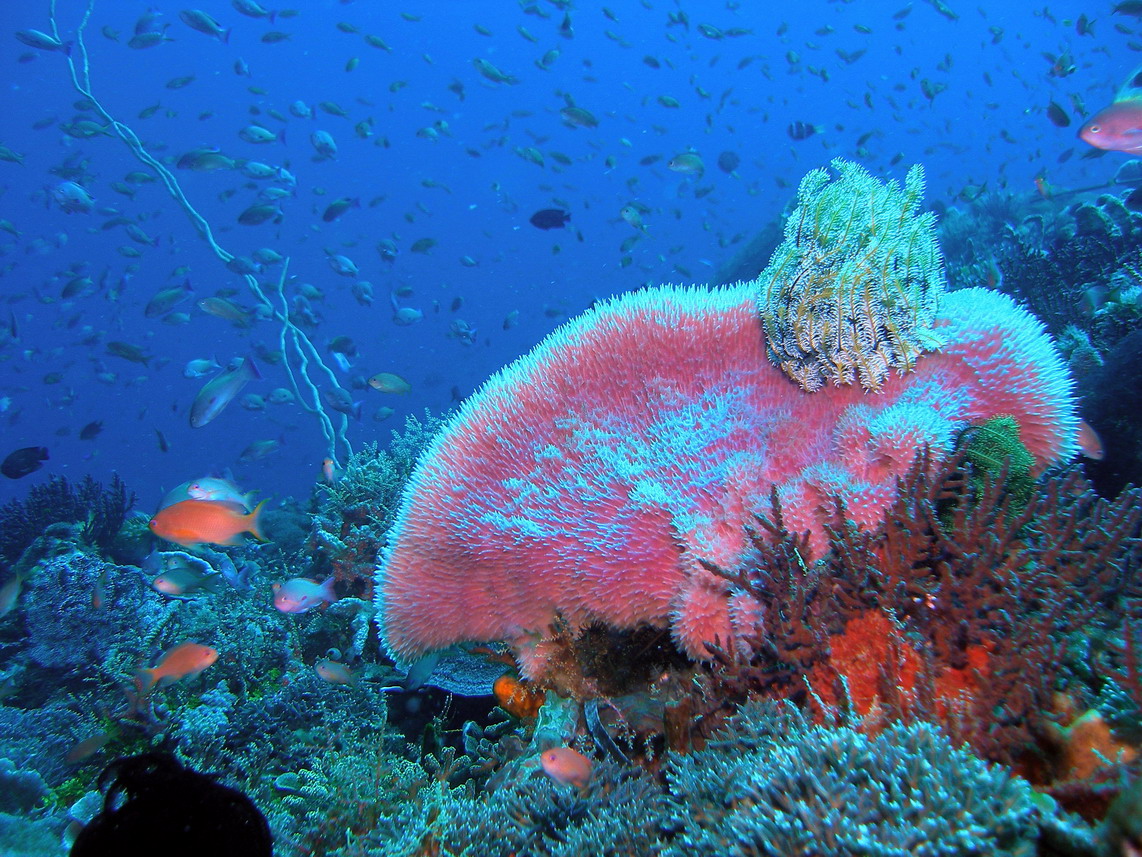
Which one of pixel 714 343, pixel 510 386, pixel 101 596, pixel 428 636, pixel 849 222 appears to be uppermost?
pixel 849 222

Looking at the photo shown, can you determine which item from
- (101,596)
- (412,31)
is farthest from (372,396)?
(101,596)

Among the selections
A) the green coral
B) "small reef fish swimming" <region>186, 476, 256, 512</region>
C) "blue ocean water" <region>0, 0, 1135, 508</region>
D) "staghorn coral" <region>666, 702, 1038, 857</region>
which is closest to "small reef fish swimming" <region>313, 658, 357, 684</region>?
"staghorn coral" <region>666, 702, 1038, 857</region>

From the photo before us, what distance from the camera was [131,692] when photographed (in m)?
4.48

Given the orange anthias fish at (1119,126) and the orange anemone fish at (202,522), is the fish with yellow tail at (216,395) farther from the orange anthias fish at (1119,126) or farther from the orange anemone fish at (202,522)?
the orange anthias fish at (1119,126)

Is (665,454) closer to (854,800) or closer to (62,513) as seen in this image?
(854,800)

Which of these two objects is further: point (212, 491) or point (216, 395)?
point (216, 395)

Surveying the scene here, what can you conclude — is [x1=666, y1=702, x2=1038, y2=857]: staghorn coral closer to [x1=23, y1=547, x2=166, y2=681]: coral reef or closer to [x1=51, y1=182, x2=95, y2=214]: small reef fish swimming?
[x1=23, y1=547, x2=166, y2=681]: coral reef

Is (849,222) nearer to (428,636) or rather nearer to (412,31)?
(428,636)

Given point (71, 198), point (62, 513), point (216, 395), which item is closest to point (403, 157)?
point (71, 198)

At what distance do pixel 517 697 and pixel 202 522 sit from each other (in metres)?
3.98

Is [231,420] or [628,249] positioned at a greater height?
[628,249]

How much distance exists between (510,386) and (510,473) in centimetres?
57

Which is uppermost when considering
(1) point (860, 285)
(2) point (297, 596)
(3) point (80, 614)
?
(1) point (860, 285)

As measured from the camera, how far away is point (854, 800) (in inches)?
65.6
